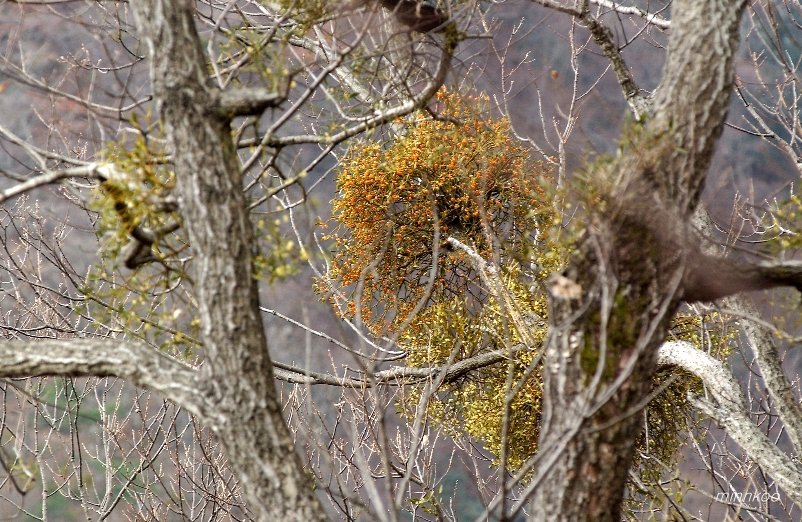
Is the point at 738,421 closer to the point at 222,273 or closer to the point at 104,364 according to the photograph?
the point at 222,273

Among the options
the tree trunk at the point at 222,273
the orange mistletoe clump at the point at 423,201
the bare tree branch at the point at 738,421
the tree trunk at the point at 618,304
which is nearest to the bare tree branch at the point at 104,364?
the tree trunk at the point at 222,273

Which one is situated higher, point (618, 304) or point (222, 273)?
point (222, 273)

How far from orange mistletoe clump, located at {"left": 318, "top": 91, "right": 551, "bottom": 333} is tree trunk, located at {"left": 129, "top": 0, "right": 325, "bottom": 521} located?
1.83 metres

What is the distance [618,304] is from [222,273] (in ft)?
2.74

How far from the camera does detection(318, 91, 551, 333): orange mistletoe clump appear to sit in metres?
3.64

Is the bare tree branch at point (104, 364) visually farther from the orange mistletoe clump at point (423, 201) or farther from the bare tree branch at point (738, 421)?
the orange mistletoe clump at point (423, 201)

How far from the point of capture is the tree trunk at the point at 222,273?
164cm

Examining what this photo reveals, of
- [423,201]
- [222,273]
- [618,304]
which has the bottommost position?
[618,304]

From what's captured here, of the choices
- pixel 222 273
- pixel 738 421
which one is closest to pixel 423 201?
pixel 738 421

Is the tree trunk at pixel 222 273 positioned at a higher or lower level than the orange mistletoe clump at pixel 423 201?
lower

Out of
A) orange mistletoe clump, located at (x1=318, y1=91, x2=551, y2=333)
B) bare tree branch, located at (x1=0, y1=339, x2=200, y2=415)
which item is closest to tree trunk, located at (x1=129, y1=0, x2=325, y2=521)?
bare tree branch, located at (x1=0, y1=339, x2=200, y2=415)

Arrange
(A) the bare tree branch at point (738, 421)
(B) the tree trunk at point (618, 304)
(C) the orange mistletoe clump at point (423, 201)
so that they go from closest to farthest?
(B) the tree trunk at point (618, 304) < (A) the bare tree branch at point (738, 421) < (C) the orange mistletoe clump at point (423, 201)

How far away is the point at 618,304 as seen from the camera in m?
1.63

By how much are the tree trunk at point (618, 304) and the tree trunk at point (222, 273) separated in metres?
0.55
